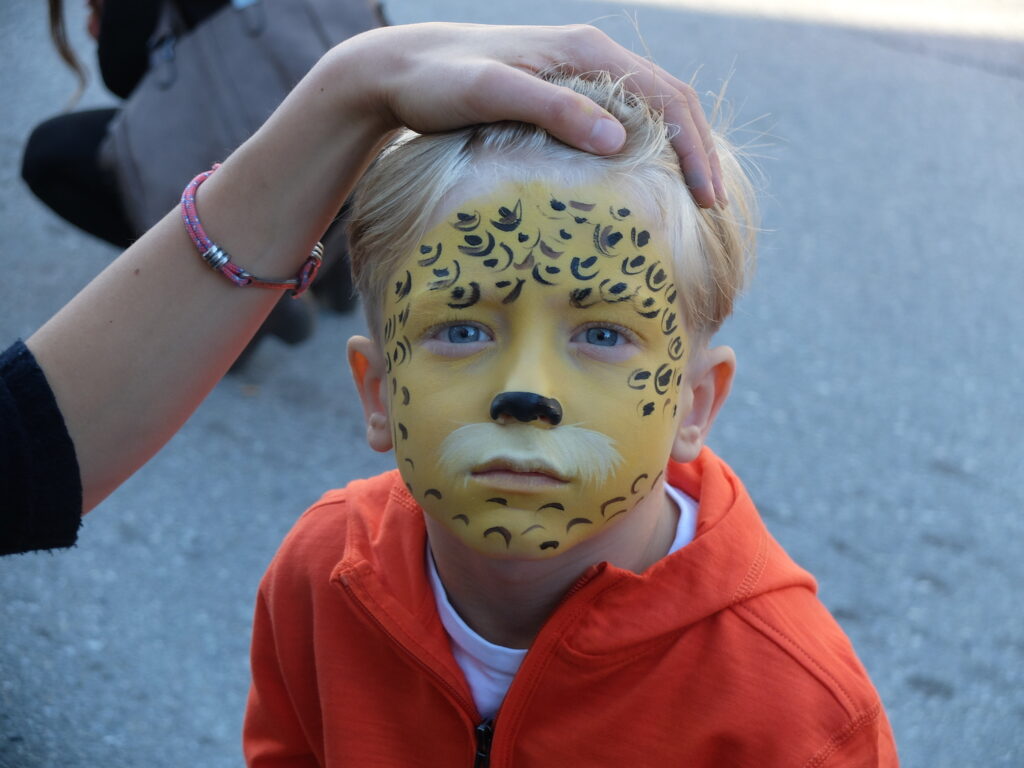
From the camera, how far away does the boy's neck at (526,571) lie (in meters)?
1.60

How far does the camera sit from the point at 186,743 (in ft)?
8.58

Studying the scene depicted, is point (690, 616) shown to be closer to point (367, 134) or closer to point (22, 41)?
point (367, 134)

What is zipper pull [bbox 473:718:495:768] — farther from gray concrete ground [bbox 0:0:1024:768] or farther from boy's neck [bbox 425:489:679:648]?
gray concrete ground [bbox 0:0:1024:768]

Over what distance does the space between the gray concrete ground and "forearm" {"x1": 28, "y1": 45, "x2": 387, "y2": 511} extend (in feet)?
2.39

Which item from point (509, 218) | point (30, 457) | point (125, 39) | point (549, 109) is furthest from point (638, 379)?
point (125, 39)

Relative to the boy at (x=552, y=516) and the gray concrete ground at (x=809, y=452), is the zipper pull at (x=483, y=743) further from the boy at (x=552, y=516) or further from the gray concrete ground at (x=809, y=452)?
the gray concrete ground at (x=809, y=452)

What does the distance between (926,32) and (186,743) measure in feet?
19.0

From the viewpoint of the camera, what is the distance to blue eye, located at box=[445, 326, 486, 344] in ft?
4.69

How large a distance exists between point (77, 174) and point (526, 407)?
3.01 metres

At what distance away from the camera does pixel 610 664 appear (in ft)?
5.07

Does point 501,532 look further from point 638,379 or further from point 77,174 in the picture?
point 77,174

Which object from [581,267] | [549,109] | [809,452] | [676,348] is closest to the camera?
[549,109]

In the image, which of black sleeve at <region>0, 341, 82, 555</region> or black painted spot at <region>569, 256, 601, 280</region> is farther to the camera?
black sleeve at <region>0, 341, 82, 555</region>

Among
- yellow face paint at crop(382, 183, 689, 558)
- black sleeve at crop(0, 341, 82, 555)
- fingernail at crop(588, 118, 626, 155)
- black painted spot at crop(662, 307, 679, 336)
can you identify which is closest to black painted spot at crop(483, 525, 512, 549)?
yellow face paint at crop(382, 183, 689, 558)
